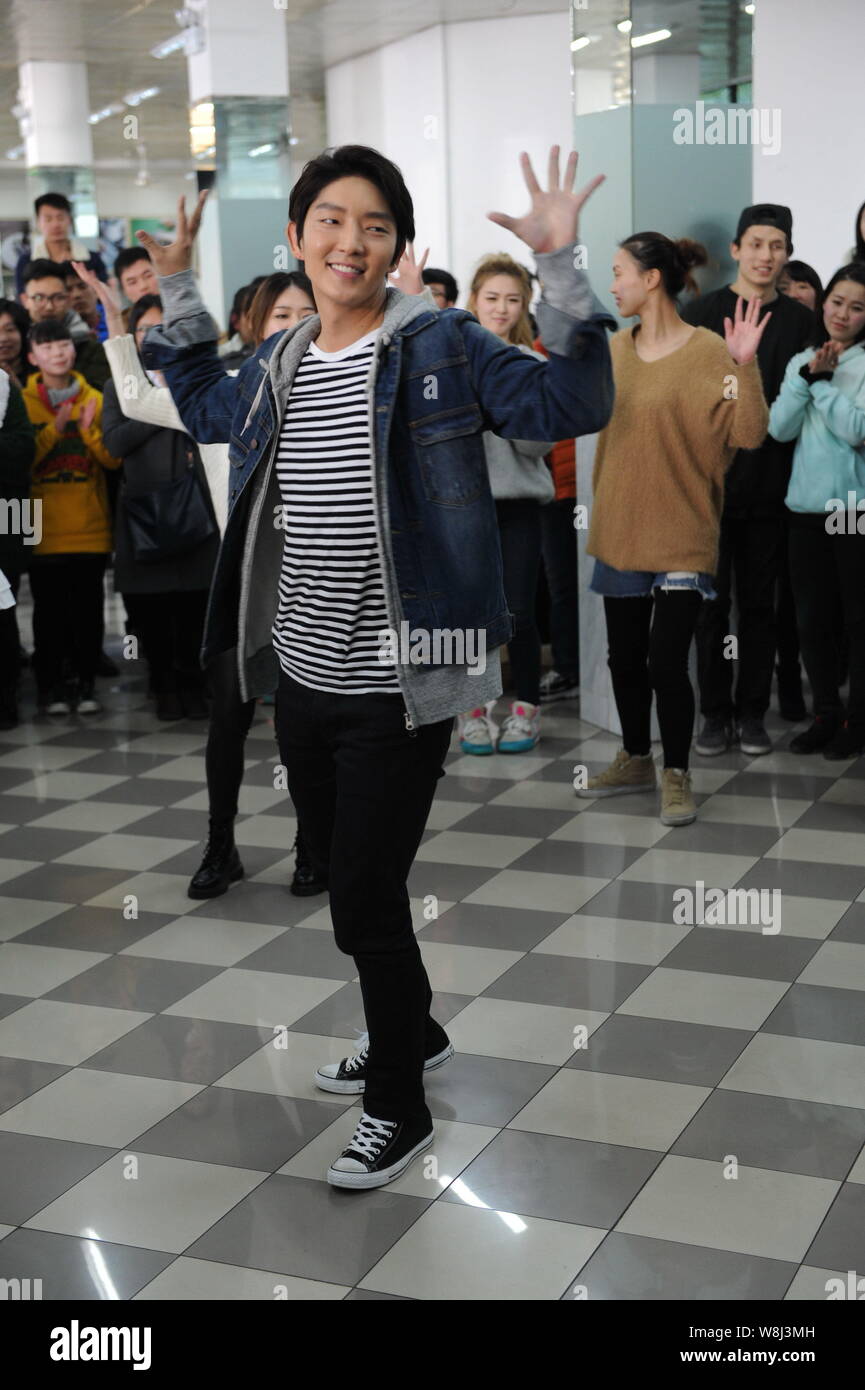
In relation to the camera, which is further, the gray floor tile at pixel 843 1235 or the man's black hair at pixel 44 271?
the man's black hair at pixel 44 271

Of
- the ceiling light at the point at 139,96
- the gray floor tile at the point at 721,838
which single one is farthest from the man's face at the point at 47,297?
the ceiling light at the point at 139,96

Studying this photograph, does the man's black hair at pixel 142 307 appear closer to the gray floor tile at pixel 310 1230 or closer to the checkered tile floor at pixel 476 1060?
the checkered tile floor at pixel 476 1060

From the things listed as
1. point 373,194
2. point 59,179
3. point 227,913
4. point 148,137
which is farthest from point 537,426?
point 148,137

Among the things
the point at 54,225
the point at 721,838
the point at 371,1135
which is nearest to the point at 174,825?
the point at 721,838

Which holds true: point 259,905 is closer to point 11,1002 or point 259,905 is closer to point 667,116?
point 11,1002

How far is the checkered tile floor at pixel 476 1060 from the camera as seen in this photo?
96.0 inches

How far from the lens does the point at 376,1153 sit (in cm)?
265

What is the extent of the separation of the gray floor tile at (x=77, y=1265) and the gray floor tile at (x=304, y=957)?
1.16m

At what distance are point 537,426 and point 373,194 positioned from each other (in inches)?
19.2

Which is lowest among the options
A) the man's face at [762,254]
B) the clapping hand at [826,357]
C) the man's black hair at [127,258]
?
the clapping hand at [826,357]

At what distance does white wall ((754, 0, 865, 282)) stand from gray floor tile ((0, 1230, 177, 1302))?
891 cm

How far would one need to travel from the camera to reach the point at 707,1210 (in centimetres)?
254

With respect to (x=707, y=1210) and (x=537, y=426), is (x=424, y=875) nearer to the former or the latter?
(x=707, y=1210)
